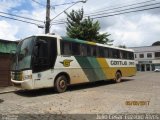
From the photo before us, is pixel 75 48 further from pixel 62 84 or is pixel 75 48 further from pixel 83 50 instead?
pixel 62 84

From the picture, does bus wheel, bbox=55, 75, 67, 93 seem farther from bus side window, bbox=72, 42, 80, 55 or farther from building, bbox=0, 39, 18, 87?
building, bbox=0, 39, 18, 87

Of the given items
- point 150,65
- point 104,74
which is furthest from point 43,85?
point 150,65

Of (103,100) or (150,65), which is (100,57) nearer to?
(103,100)

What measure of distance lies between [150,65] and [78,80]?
7035 centimetres

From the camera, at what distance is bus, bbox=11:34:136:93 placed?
14.4 metres

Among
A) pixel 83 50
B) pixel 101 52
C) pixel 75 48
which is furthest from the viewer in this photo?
pixel 101 52

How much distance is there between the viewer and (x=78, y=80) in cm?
1775

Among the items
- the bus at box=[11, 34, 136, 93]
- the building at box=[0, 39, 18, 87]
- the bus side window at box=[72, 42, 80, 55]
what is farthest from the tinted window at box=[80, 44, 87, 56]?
the building at box=[0, 39, 18, 87]

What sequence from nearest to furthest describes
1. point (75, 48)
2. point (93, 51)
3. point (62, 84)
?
point (62, 84) < point (75, 48) < point (93, 51)

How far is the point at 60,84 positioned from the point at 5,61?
500 cm

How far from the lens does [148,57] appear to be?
84.6 meters

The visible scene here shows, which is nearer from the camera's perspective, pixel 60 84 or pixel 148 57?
pixel 60 84

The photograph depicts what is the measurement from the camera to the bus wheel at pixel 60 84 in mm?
15781

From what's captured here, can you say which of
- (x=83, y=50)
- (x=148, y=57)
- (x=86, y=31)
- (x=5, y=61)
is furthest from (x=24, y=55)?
(x=148, y=57)
